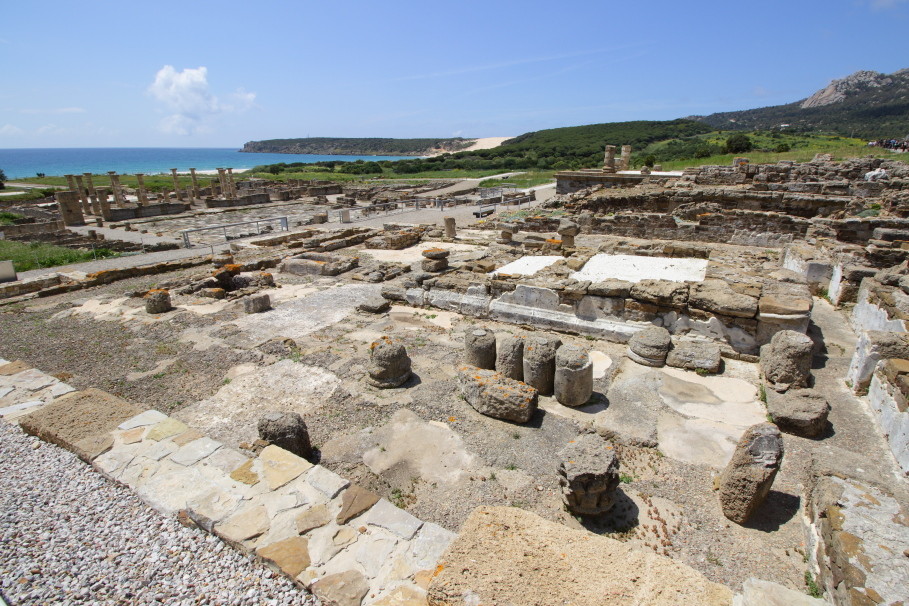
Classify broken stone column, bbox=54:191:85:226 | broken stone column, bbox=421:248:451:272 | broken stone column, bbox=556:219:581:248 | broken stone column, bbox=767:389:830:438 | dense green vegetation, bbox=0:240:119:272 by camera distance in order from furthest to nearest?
broken stone column, bbox=54:191:85:226 → dense green vegetation, bbox=0:240:119:272 → broken stone column, bbox=556:219:581:248 → broken stone column, bbox=421:248:451:272 → broken stone column, bbox=767:389:830:438

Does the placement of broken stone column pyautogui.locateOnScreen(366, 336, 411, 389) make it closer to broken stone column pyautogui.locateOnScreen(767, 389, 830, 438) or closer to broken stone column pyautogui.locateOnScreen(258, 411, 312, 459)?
broken stone column pyautogui.locateOnScreen(258, 411, 312, 459)

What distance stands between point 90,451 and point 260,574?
8.17 feet

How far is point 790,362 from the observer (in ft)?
18.9

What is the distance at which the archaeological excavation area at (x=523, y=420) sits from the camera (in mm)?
3059

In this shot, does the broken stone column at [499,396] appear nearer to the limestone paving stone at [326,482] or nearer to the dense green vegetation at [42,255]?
the limestone paving stone at [326,482]

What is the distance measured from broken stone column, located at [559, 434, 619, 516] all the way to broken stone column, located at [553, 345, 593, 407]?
158 centimetres

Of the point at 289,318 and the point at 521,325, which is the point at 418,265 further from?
the point at 521,325

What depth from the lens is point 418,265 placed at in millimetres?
13523

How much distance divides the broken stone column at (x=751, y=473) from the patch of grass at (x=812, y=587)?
0.56m

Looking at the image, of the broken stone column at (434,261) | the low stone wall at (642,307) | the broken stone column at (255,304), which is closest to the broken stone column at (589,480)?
the low stone wall at (642,307)

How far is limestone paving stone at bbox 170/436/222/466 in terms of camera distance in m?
4.25

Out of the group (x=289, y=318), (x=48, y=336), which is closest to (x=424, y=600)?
(x=289, y=318)

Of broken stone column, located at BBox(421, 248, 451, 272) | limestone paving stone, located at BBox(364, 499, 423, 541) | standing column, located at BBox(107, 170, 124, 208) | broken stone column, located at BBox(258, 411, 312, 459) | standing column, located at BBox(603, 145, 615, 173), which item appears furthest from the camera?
standing column, located at BBox(107, 170, 124, 208)

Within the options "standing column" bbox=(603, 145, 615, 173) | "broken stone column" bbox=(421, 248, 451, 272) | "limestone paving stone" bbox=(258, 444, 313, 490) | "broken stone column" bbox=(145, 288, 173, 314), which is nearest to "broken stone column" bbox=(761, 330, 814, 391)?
"limestone paving stone" bbox=(258, 444, 313, 490)
